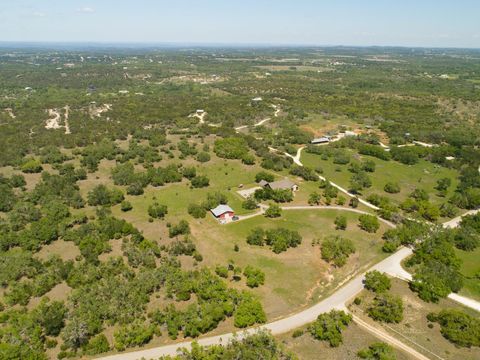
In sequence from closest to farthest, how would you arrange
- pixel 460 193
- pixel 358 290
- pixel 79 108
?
pixel 358 290 → pixel 460 193 → pixel 79 108

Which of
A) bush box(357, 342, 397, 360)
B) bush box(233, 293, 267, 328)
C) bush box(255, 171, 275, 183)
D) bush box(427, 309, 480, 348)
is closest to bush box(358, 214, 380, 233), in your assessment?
bush box(427, 309, 480, 348)

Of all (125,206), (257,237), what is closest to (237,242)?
(257,237)

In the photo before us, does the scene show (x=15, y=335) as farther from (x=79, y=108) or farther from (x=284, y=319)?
(x=79, y=108)

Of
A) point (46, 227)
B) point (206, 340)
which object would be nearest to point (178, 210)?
point (46, 227)

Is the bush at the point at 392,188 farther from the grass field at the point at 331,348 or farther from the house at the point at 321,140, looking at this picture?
the grass field at the point at 331,348

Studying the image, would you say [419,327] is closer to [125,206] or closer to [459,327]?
[459,327]

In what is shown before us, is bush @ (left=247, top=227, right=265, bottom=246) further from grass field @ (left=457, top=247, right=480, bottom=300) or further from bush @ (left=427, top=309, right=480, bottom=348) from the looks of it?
grass field @ (left=457, top=247, right=480, bottom=300)

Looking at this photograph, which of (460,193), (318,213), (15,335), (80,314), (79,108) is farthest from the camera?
(79,108)
